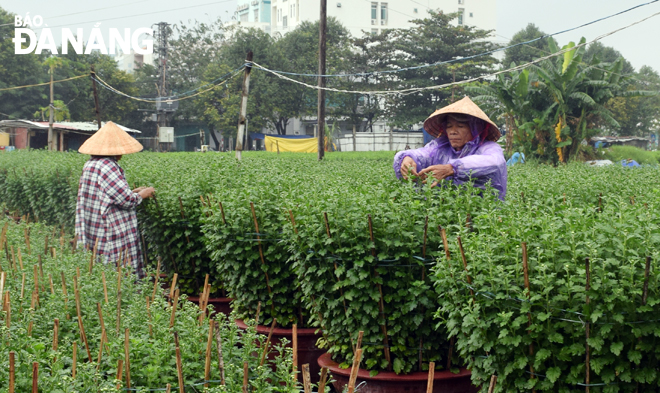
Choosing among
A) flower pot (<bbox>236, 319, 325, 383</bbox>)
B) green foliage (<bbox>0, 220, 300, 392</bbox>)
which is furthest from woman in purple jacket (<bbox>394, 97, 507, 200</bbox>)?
green foliage (<bbox>0, 220, 300, 392</bbox>)

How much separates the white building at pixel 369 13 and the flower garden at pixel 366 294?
197 feet

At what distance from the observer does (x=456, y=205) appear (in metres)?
4.38

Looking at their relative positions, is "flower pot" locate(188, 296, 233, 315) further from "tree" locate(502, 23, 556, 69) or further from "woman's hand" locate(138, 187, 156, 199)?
"tree" locate(502, 23, 556, 69)

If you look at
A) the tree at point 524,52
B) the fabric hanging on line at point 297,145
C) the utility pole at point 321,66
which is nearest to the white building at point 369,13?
the tree at point 524,52

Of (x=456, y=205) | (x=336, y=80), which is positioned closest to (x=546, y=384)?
(x=456, y=205)

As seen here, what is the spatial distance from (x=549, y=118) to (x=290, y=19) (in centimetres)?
5185

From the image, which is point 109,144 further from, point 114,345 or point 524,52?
point 524,52

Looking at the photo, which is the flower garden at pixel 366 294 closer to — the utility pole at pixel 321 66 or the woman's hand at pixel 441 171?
the woman's hand at pixel 441 171

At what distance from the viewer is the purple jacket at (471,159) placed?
4.75 metres

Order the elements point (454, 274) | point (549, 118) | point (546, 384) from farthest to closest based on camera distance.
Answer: point (549, 118)
point (454, 274)
point (546, 384)

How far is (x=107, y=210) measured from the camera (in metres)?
6.85

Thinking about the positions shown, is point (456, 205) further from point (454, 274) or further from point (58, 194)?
point (58, 194)

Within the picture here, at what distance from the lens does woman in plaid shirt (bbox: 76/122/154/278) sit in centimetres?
675

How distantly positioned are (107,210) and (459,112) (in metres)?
3.92
